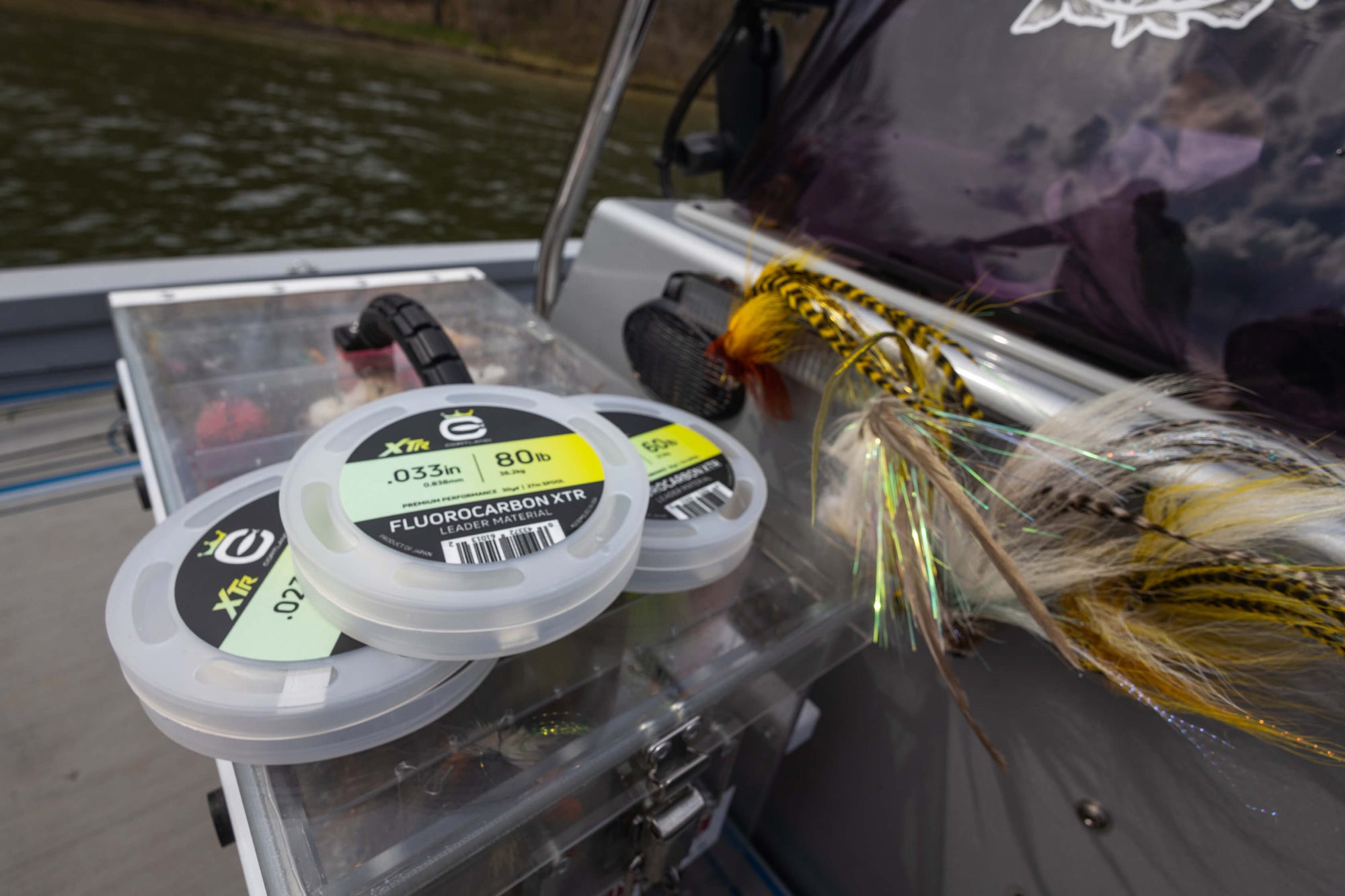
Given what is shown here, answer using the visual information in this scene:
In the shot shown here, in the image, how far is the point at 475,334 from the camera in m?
0.82

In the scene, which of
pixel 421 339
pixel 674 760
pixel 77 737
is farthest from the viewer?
pixel 77 737

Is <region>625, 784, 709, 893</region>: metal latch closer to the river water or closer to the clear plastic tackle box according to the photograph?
the clear plastic tackle box

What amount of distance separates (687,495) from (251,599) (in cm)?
30

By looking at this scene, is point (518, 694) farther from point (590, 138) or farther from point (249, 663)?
point (590, 138)

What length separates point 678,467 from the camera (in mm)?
552

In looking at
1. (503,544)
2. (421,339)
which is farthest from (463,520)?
(421,339)

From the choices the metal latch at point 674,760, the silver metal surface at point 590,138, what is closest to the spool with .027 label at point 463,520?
the metal latch at point 674,760

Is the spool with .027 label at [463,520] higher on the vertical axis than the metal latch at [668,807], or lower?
higher

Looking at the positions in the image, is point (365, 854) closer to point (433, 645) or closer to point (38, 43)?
point (433, 645)

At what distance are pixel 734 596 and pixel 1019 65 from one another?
0.56 meters

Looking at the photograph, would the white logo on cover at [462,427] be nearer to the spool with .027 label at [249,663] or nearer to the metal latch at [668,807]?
the spool with .027 label at [249,663]

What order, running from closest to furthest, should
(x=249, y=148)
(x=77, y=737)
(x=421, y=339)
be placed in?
(x=421, y=339)
(x=77, y=737)
(x=249, y=148)

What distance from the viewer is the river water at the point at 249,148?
5473 millimetres

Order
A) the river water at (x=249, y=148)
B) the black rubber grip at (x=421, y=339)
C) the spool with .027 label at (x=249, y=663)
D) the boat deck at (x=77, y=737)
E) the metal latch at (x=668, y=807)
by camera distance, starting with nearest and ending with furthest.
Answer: the spool with .027 label at (x=249, y=663) < the metal latch at (x=668, y=807) < the black rubber grip at (x=421, y=339) < the boat deck at (x=77, y=737) < the river water at (x=249, y=148)
